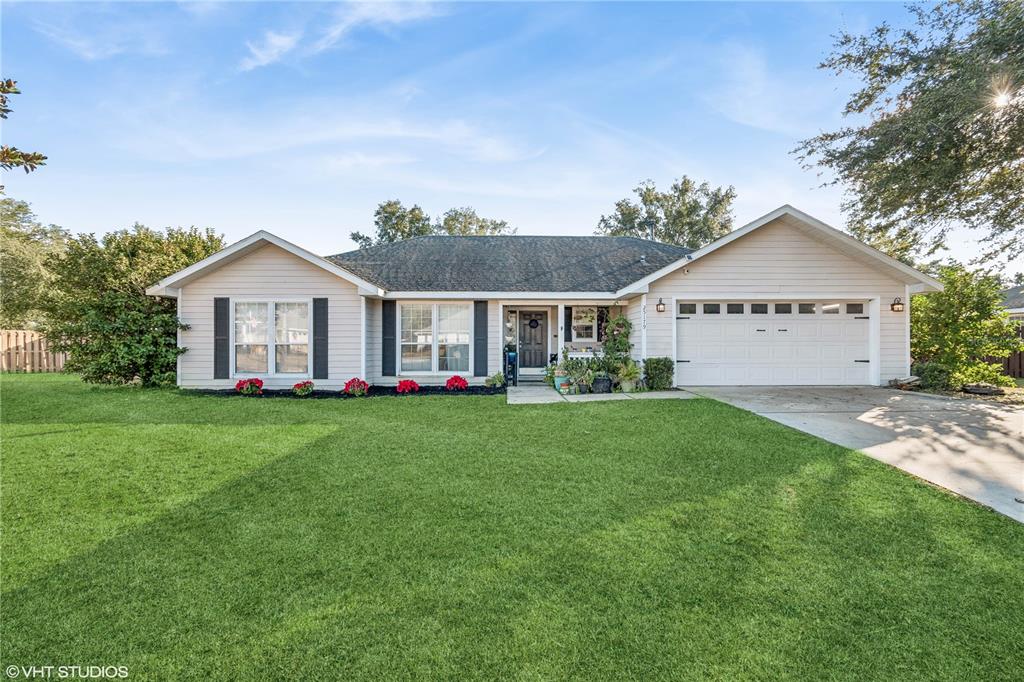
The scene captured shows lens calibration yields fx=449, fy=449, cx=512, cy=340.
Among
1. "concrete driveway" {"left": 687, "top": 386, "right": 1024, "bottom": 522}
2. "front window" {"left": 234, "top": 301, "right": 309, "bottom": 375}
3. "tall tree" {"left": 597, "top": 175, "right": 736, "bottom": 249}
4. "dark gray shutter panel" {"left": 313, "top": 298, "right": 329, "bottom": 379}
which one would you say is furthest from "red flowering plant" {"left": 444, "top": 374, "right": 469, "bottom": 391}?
"tall tree" {"left": 597, "top": 175, "right": 736, "bottom": 249}

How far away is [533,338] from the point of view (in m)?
13.4

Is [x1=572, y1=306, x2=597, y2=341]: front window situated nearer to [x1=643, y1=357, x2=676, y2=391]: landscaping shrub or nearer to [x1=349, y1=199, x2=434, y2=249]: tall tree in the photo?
[x1=643, y1=357, x2=676, y2=391]: landscaping shrub

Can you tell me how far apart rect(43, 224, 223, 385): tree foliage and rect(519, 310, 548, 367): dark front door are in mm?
8710

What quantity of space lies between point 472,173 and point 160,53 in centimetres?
948

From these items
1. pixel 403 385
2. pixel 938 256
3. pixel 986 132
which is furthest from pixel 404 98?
pixel 938 256

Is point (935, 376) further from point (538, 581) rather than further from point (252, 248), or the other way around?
point (252, 248)

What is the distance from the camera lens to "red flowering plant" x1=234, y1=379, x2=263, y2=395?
34.0ft

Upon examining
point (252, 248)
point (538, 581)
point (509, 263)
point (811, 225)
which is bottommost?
point (538, 581)

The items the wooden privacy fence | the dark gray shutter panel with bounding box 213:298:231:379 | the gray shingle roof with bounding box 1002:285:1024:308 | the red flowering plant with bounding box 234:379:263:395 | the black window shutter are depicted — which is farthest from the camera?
the gray shingle roof with bounding box 1002:285:1024:308

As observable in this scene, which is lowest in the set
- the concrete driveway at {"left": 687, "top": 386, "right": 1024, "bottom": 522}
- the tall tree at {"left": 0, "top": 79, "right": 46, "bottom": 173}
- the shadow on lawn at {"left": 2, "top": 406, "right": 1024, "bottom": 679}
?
the shadow on lawn at {"left": 2, "top": 406, "right": 1024, "bottom": 679}

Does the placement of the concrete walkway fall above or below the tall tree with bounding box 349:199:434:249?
below

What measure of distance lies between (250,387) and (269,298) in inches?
84.6

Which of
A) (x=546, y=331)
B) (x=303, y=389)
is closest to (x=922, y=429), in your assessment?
(x=546, y=331)

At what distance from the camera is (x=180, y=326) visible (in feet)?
35.4
